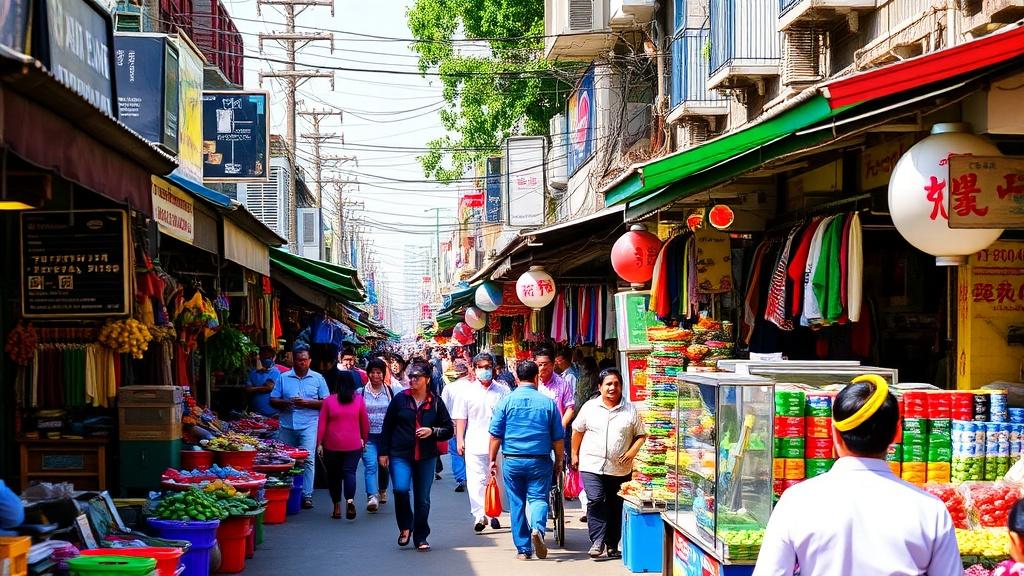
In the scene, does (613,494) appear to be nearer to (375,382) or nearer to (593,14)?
(375,382)

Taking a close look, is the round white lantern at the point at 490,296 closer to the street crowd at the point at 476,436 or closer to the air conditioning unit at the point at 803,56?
the street crowd at the point at 476,436

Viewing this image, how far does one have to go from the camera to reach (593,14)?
25.2m

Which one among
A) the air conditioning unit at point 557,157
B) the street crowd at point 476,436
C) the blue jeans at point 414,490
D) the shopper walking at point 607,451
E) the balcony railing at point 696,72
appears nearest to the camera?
the shopper walking at point 607,451

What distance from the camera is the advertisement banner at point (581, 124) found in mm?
26562

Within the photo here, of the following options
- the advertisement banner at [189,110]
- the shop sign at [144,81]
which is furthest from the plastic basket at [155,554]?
the advertisement banner at [189,110]

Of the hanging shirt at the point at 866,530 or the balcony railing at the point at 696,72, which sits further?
the balcony railing at the point at 696,72

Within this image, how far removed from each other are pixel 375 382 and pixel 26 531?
8246 millimetres

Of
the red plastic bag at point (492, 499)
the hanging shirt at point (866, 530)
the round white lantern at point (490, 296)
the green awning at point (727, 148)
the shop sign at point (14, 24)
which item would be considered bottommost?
the red plastic bag at point (492, 499)

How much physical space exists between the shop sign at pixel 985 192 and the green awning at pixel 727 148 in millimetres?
690

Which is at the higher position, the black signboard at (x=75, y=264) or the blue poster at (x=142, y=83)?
the blue poster at (x=142, y=83)

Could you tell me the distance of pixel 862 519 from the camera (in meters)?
3.88

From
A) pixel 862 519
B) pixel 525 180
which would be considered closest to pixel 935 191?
pixel 862 519

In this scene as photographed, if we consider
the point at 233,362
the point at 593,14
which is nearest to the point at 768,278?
the point at 233,362

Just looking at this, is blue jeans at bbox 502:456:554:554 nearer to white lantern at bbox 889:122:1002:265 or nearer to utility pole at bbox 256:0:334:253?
white lantern at bbox 889:122:1002:265
